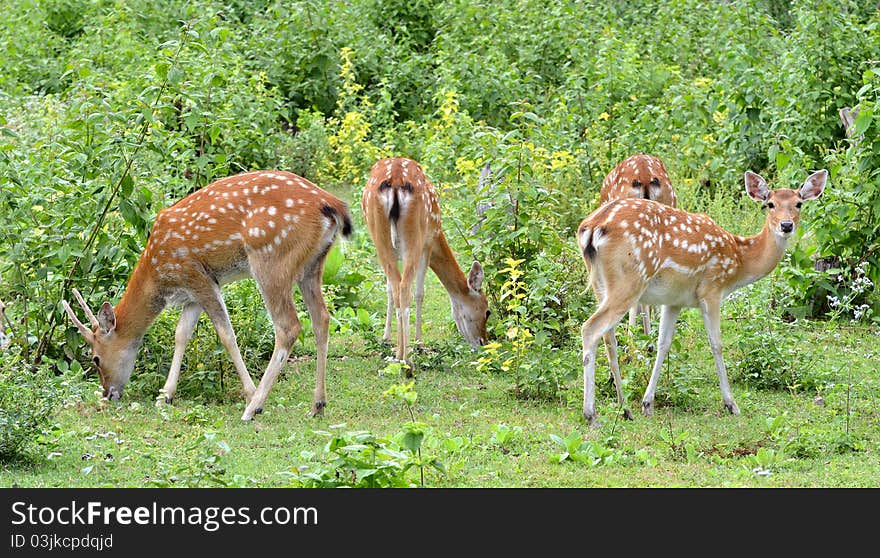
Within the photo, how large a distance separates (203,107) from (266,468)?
429 cm

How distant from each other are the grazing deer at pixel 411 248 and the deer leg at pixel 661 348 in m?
2.09

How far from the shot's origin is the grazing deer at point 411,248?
36.0 feet

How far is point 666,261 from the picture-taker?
30.8 ft

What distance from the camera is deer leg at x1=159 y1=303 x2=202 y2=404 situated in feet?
32.0

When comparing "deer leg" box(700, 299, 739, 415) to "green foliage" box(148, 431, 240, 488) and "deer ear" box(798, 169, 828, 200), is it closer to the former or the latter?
"deer ear" box(798, 169, 828, 200)

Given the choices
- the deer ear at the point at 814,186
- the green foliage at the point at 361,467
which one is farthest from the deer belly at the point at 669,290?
the green foliage at the point at 361,467

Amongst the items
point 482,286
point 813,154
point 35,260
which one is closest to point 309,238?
point 35,260

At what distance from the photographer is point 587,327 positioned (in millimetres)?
9133

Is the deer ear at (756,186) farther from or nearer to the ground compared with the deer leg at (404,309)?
farther from the ground

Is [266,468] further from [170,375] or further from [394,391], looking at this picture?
[170,375]

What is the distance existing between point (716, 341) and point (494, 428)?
5.92 ft

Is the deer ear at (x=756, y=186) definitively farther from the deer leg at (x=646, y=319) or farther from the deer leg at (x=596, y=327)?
the deer leg at (x=596, y=327)

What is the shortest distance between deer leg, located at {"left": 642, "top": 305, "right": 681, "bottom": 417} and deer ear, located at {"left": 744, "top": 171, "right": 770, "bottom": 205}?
106cm

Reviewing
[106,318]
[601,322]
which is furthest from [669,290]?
[106,318]
